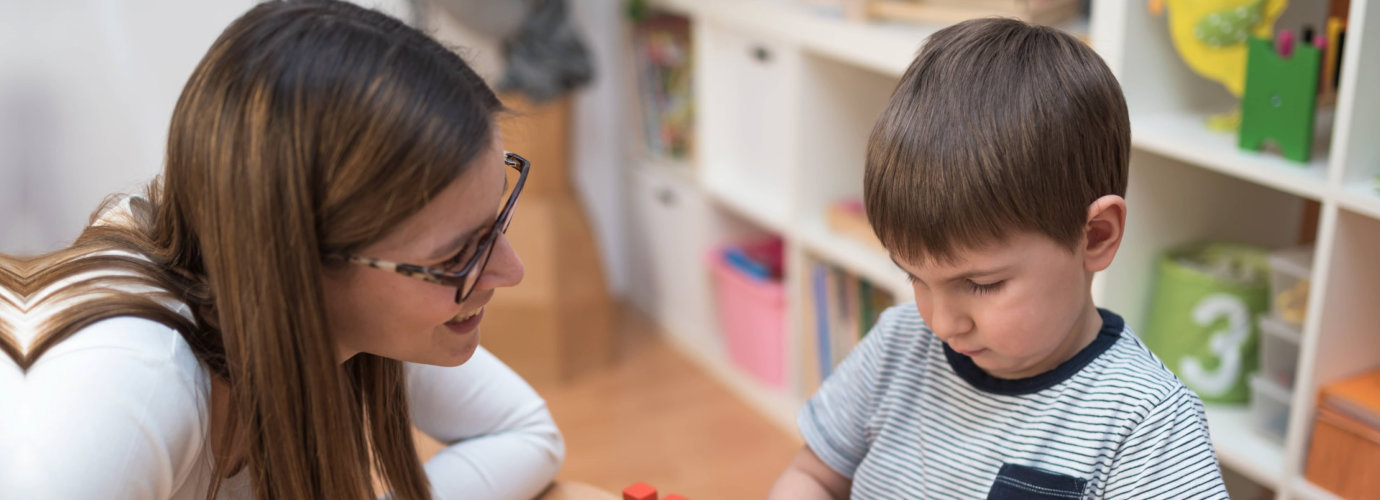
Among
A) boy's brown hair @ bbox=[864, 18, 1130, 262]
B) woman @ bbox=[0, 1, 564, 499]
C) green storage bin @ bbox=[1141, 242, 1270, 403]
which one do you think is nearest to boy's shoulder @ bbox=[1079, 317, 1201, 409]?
boy's brown hair @ bbox=[864, 18, 1130, 262]

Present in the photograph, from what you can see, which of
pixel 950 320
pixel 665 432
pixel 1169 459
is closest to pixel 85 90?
pixel 665 432

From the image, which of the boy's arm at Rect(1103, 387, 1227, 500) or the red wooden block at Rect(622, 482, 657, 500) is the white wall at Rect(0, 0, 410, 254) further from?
the boy's arm at Rect(1103, 387, 1227, 500)

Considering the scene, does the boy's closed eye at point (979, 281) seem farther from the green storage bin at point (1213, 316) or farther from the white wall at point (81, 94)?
the white wall at point (81, 94)

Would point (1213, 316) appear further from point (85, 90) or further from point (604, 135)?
point (85, 90)

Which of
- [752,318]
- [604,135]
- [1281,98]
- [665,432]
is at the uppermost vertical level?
[1281,98]

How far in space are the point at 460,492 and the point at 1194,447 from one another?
581 mm

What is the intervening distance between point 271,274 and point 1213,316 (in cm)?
124

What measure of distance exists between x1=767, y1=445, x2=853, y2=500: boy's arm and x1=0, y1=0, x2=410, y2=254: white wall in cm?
170

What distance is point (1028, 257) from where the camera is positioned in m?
0.81

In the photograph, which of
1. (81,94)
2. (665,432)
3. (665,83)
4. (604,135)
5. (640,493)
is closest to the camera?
(640,493)

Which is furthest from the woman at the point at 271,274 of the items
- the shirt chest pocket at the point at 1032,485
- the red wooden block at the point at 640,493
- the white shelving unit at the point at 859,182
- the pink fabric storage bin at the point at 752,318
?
the pink fabric storage bin at the point at 752,318

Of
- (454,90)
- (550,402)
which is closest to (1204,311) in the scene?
(454,90)

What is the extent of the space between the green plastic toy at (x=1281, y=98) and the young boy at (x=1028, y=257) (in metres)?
0.52

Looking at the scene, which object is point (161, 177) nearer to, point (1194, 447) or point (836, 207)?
point (1194, 447)
